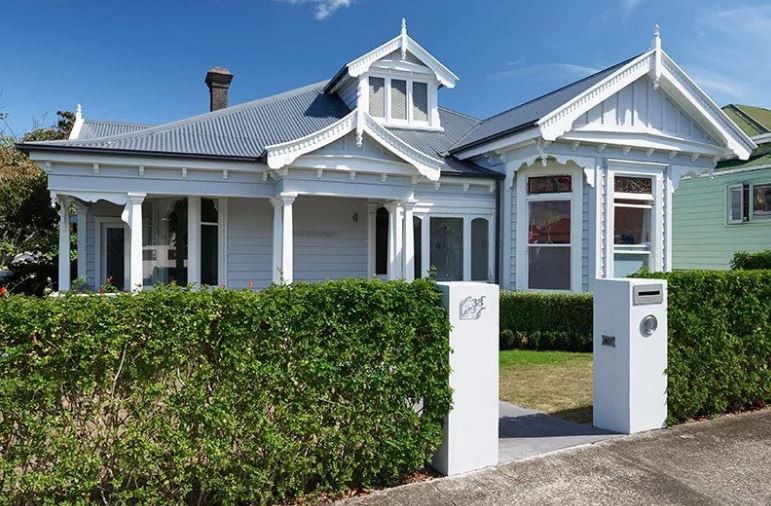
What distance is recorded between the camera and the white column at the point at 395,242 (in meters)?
12.7

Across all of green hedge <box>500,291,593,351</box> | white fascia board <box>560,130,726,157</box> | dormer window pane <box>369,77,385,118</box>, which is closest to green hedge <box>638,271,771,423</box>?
green hedge <box>500,291,593,351</box>

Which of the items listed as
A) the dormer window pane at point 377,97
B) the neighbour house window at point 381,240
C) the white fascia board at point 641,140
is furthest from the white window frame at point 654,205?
the dormer window pane at point 377,97

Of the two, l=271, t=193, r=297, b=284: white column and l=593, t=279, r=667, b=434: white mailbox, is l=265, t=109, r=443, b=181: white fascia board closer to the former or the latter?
l=271, t=193, r=297, b=284: white column

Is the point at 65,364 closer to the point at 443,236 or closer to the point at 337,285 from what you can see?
the point at 337,285

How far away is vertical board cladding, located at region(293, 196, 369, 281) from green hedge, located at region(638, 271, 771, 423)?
885 centimetres

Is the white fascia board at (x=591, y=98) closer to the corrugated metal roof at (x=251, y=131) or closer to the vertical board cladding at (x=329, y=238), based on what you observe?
the corrugated metal roof at (x=251, y=131)

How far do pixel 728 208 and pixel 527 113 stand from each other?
866cm

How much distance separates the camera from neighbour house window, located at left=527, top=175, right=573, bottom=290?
12562mm

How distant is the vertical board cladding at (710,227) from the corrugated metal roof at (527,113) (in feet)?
24.2

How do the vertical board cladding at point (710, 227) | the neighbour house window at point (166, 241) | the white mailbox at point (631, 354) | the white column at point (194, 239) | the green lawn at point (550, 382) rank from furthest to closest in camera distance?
the vertical board cladding at point (710, 227)
the neighbour house window at point (166, 241)
the white column at point (194, 239)
the green lawn at point (550, 382)
the white mailbox at point (631, 354)

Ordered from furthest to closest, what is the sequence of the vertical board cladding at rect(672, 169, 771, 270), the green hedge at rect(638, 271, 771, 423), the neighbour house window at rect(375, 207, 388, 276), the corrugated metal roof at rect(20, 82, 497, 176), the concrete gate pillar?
1. the vertical board cladding at rect(672, 169, 771, 270)
2. the neighbour house window at rect(375, 207, 388, 276)
3. the corrugated metal roof at rect(20, 82, 497, 176)
4. the green hedge at rect(638, 271, 771, 423)
5. the concrete gate pillar

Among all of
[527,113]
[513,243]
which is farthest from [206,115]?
[513,243]

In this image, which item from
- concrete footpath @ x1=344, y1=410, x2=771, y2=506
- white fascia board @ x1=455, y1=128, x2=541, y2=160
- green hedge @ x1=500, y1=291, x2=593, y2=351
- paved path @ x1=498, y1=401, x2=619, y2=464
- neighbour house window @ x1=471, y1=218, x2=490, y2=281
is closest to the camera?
concrete footpath @ x1=344, y1=410, x2=771, y2=506

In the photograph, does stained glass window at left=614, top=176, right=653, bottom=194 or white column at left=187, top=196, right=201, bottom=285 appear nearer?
white column at left=187, top=196, right=201, bottom=285
